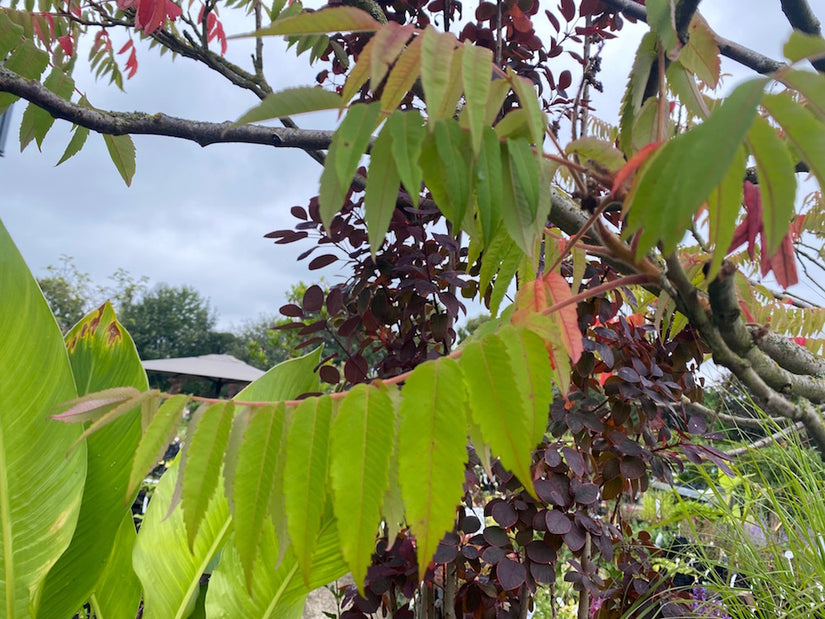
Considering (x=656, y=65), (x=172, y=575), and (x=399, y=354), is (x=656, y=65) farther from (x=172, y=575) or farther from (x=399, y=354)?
(x=172, y=575)

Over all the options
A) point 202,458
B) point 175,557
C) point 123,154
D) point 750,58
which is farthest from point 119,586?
point 750,58

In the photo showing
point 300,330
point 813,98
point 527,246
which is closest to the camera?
point 813,98

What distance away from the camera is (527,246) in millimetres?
645

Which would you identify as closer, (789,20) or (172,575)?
(789,20)

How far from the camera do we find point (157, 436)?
745 mm

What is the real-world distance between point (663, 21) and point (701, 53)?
12 centimetres

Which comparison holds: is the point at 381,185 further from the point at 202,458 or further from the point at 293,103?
the point at 202,458

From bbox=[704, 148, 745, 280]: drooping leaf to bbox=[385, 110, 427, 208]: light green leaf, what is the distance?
0.94 ft

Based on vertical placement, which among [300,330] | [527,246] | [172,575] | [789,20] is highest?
[789,20]

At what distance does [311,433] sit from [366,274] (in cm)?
100

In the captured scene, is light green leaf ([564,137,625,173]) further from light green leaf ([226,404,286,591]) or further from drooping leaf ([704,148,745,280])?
light green leaf ([226,404,286,591])

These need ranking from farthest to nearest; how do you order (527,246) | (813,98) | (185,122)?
(185,122) → (527,246) → (813,98)

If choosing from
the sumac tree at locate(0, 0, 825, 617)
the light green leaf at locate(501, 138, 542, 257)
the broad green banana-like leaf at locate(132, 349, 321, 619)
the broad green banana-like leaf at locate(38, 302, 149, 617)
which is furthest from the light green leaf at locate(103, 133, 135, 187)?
the light green leaf at locate(501, 138, 542, 257)

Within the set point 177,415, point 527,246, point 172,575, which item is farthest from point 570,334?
point 172,575
